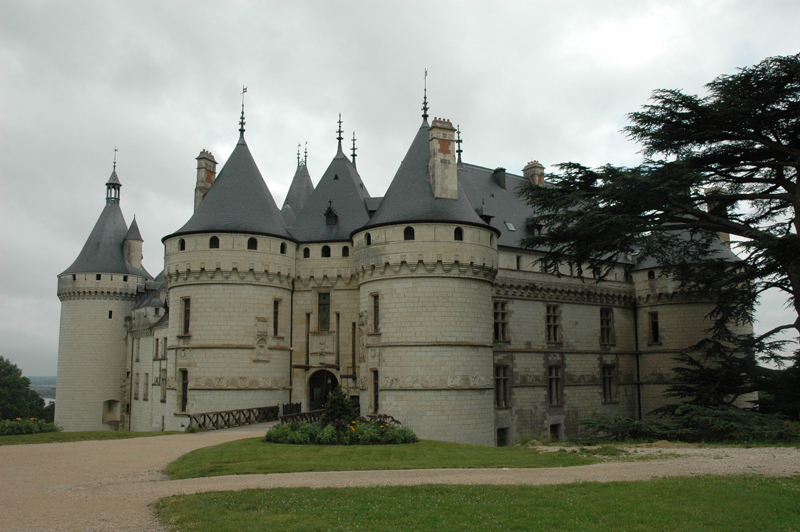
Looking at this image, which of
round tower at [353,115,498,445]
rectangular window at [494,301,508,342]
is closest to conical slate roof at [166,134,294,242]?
round tower at [353,115,498,445]

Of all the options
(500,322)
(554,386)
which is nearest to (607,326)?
(554,386)

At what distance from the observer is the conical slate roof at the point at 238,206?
30.5m

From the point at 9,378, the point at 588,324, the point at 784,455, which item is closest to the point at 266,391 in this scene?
the point at 588,324

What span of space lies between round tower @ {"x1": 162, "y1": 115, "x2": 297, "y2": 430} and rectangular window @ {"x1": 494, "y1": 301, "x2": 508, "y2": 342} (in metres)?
10.2

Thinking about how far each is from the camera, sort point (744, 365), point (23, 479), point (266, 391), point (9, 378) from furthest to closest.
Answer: point (9, 378) → point (266, 391) → point (744, 365) → point (23, 479)

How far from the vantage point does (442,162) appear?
92.7 ft

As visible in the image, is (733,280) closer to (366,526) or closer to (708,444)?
(708,444)

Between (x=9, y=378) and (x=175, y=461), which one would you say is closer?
(x=175, y=461)

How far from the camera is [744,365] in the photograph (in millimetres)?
24719

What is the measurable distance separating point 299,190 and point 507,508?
35.0 m

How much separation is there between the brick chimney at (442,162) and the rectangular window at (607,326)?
14.7 metres

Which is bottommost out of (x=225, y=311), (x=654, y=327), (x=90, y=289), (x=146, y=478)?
(x=146, y=478)

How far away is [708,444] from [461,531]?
12978 millimetres

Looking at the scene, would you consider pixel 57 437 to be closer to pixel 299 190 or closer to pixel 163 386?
pixel 163 386
